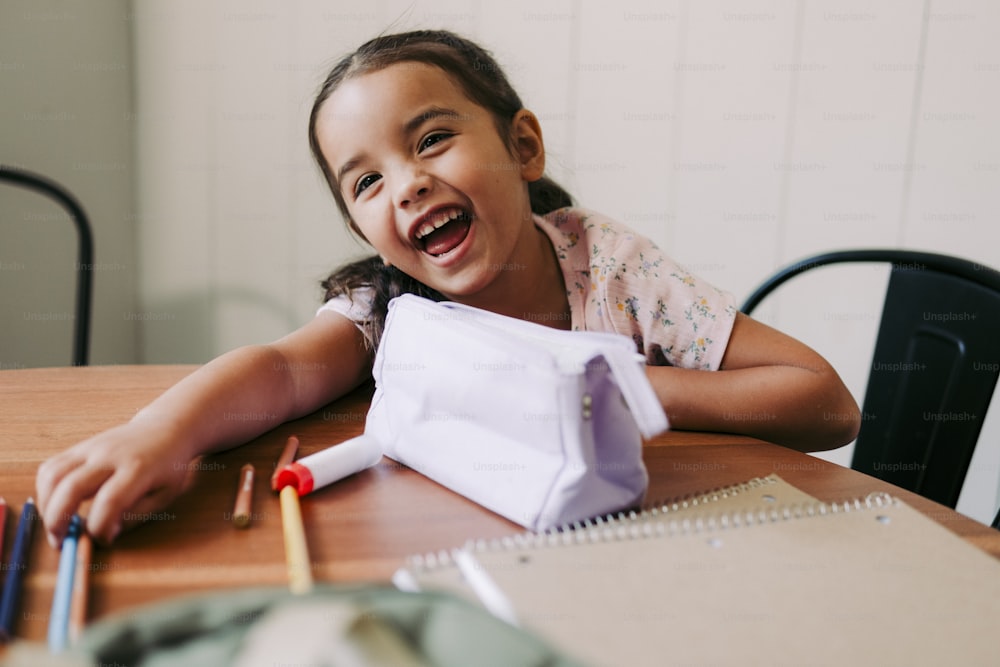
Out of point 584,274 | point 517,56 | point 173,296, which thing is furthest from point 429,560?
point 173,296

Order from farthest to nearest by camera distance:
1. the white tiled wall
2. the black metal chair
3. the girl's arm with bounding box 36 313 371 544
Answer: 1. the white tiled wall
2. the black metal chair
3. the girl's arm with bounding box 36 313 371 544

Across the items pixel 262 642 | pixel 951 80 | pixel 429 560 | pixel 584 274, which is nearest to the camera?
pixel 262 642

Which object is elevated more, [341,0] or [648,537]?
[341,0]

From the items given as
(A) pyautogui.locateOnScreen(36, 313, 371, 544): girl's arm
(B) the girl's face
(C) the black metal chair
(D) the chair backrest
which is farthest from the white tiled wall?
(A) pyautogui.locateOnScreen(36, 313, 371, 544): girl's arm

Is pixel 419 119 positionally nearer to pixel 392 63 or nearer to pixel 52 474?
pixel 392 63

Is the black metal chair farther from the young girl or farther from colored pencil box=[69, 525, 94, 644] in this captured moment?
colored pencil box=[69, 525, 94, 644]

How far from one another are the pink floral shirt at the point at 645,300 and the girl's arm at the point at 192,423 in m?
0.24

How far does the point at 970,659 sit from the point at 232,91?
137cm

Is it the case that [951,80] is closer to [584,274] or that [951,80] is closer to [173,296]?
[584,274]

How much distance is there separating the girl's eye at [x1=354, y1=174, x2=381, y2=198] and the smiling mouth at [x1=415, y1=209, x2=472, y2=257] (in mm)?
67

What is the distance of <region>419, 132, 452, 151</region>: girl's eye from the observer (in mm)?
726

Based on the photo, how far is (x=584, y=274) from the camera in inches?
33.2

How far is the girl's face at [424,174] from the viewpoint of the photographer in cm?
71

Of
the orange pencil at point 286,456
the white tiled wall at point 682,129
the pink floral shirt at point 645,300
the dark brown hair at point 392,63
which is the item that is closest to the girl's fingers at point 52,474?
the orange pencil at point 286,456
